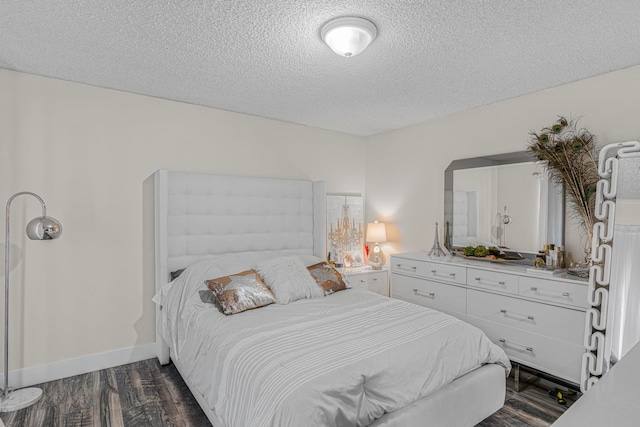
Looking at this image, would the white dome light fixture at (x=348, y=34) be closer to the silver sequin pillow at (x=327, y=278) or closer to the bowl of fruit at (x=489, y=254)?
the silver sequin pillow at (x=327, y=278)

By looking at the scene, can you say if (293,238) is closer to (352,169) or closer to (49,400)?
(352,169)

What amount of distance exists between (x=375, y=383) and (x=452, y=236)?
2491 millimetres

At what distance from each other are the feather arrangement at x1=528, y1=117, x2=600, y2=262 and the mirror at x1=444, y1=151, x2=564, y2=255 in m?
0.14

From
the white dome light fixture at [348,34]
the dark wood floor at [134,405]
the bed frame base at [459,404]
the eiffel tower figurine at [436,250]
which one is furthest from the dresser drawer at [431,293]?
the white dome light fixture at [348,34]

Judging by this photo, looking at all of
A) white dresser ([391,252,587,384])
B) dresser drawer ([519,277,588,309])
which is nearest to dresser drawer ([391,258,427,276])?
white dresser ([391,252,587,384])

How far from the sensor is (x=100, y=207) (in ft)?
9.96

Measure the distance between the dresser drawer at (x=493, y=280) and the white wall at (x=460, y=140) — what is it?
1.87 feet

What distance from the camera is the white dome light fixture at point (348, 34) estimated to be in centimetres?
196

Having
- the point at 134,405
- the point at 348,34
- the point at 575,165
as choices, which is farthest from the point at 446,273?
the point at 134,405

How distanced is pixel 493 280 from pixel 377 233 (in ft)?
5.55

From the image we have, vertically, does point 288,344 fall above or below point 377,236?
below

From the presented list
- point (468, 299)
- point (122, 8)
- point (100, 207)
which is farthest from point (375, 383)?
point (100, 207)

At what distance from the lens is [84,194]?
9.74 feet

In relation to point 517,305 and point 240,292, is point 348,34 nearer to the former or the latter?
point 240,292
